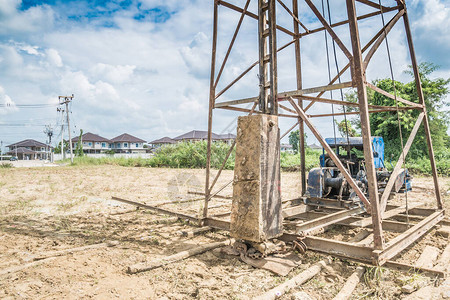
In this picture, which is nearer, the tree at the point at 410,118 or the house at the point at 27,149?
the tree at the point at 410,118

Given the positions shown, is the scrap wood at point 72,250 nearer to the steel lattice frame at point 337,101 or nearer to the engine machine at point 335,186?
the steel lattice frame at point 337,101

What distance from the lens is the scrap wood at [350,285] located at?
3.33 meters

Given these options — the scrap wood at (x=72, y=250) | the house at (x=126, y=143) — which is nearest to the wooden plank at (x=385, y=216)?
the scrap wood at (x=72, y=250)

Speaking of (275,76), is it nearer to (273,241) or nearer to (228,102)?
(228,102)

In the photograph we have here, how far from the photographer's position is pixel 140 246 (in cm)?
523

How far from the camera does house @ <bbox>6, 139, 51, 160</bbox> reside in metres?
64.0

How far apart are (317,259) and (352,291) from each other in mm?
1056

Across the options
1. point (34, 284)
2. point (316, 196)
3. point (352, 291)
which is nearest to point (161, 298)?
point (34, 284)

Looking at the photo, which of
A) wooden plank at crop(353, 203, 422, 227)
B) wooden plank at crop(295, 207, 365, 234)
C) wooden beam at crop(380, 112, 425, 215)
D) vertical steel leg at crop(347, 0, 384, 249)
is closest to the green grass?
wooden plank at crop(353, 203, 422, 227)

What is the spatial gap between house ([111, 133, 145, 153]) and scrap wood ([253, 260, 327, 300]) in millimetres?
68143

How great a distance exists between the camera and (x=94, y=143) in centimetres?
6619

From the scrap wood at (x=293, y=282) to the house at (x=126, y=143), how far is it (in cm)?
6814

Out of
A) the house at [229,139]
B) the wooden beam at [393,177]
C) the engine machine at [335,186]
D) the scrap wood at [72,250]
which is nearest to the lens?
the scrap wood at [72,250]

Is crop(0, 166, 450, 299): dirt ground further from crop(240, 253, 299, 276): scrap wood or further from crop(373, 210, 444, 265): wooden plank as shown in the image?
crop(373, 210, 444, 265): wooden plank
